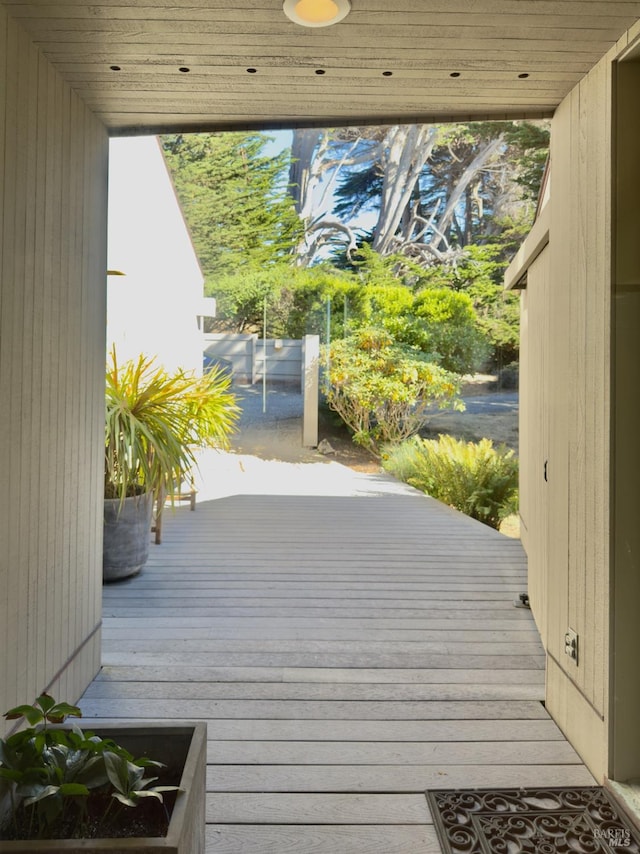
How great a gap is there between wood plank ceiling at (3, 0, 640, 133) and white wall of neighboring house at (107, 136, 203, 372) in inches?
92.0

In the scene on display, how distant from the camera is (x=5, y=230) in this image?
1874 mm

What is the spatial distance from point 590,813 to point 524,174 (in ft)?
44.5

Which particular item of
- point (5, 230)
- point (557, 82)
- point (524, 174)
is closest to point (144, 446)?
point (5, 230)

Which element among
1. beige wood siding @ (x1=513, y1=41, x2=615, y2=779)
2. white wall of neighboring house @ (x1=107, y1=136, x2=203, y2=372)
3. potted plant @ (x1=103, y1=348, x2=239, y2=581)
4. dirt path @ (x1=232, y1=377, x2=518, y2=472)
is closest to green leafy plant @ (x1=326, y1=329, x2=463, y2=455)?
dirt path @ (x1=232, y1=377, x2=518, y2=472)

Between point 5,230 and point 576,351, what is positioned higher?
point 5,230

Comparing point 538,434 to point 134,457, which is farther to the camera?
point 134,457

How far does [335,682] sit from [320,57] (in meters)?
2.32

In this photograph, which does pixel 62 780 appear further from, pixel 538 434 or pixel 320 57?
pixel 538 434

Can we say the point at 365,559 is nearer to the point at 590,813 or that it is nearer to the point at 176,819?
the point at 590,813

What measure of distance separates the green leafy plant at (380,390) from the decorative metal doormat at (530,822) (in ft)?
32.0

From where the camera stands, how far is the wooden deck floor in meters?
1.93

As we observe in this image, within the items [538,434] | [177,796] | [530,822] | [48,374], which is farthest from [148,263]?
[177,796]

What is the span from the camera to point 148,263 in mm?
7496

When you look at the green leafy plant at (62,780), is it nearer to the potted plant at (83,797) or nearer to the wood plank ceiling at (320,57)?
the potted plant at (83,797)
